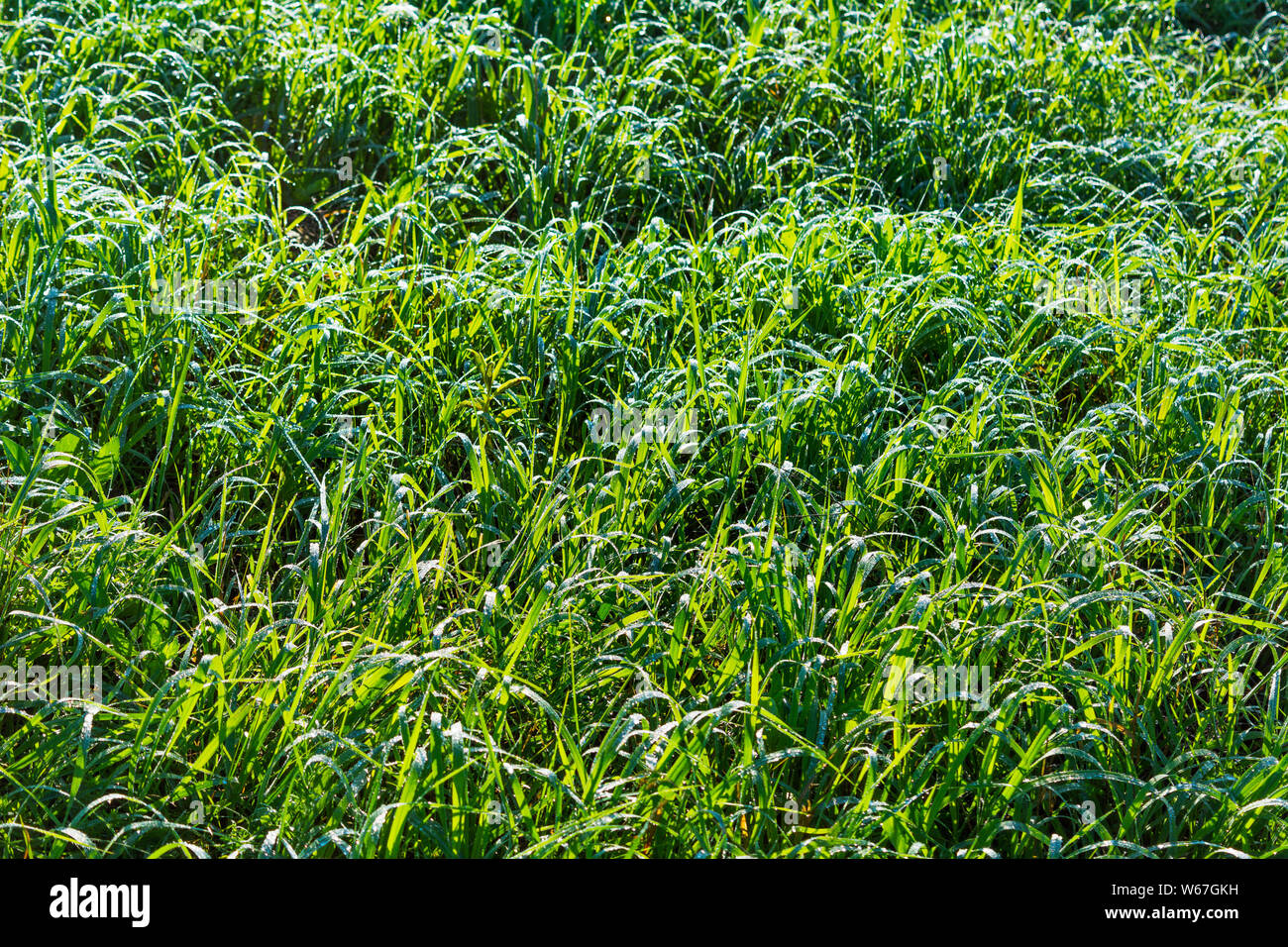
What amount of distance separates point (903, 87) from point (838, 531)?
8.14 feet

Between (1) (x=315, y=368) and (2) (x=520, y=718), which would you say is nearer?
(2) (x=520, y=718)

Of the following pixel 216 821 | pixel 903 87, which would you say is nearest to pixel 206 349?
pixel 216 821

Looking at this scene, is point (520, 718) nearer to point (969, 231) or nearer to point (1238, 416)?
point (1238, 416)

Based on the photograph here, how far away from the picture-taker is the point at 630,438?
323cm

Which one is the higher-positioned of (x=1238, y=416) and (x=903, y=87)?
(x=903, y=87)

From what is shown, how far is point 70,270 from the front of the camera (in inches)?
134

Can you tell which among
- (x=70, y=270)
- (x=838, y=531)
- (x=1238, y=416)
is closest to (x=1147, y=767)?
(x=838, y=531)

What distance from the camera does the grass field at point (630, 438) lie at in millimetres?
2422

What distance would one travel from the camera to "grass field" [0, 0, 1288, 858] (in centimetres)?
242

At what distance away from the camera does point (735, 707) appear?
7.86 ft

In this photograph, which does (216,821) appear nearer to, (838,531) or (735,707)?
(735,707)
